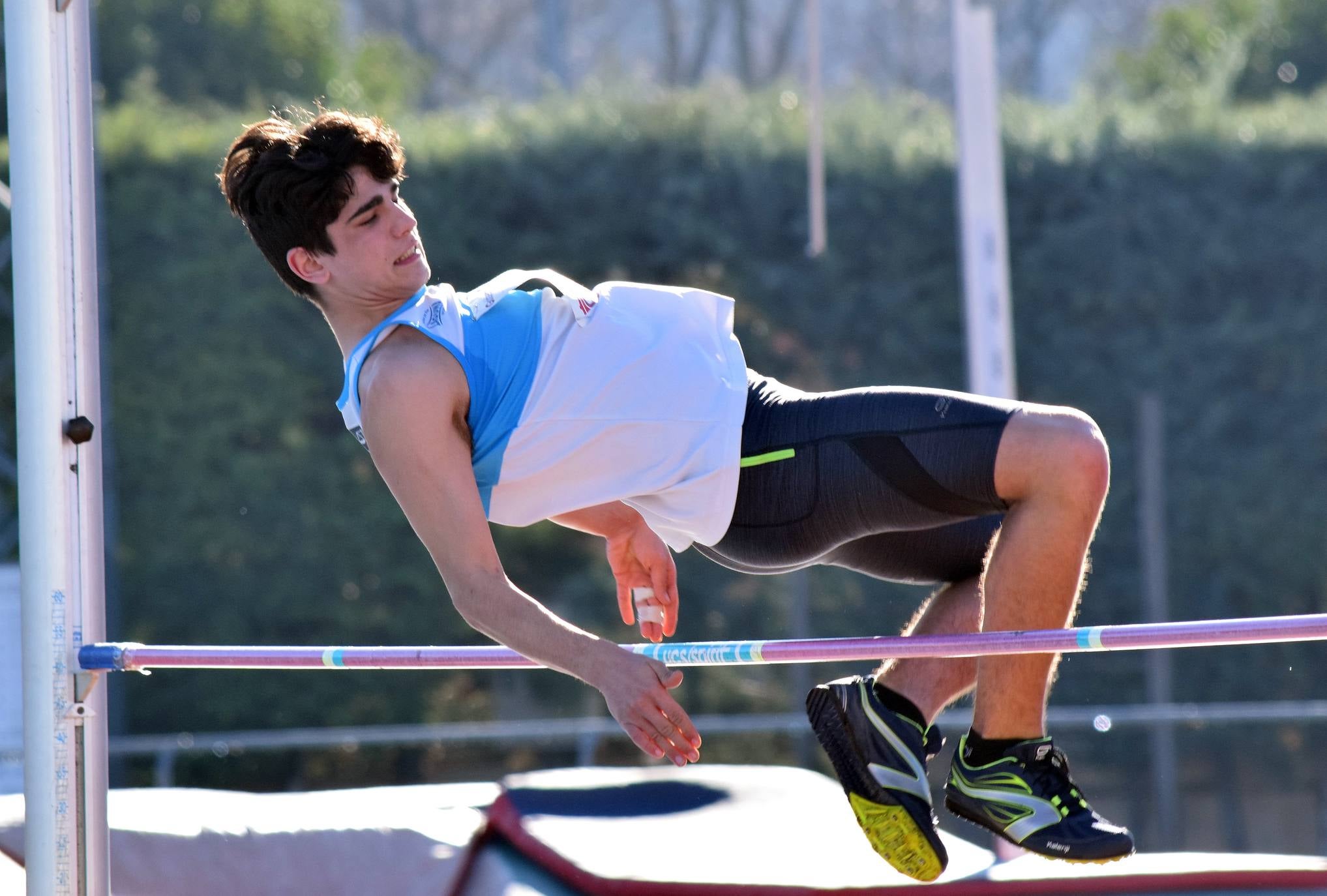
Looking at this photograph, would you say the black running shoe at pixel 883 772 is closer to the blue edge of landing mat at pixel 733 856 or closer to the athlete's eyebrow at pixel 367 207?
the blue edge of landing mat at pixel 733 856

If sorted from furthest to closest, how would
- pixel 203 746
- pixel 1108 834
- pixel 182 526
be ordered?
pixel 182 526, pixel 203 746, pixel 1108 834

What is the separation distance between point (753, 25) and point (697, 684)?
12.6 metres

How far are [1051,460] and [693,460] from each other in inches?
19.8

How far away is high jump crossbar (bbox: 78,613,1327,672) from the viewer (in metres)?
1.87

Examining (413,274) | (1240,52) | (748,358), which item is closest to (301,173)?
(413,274)

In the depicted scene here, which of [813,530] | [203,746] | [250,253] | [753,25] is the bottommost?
[203,746]

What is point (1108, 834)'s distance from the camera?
206cm

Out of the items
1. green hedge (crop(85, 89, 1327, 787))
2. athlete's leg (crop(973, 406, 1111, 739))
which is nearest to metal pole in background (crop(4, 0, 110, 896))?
athlete's leg (crop(973, 406, 1111, 739))

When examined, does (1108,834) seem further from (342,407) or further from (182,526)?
(182,526)

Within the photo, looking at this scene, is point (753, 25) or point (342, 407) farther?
point (753, 25)

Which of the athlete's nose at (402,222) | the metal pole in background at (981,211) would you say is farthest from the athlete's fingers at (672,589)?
the metal pole in background at (981,211)

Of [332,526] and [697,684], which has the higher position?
[332,526]

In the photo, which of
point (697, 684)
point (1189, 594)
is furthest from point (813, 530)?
point (1189, 594)

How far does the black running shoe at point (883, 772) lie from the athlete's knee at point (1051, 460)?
1.26 ft
